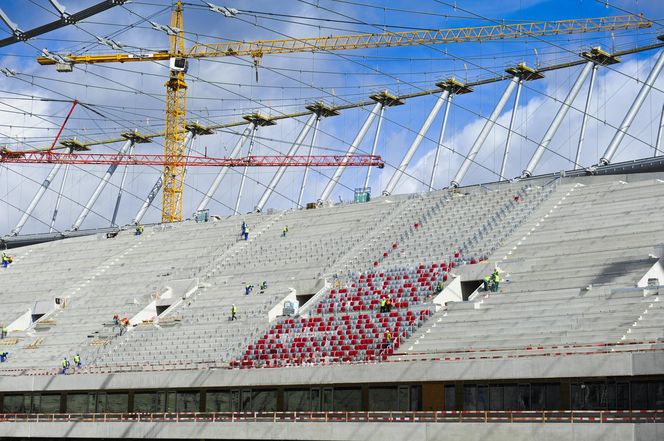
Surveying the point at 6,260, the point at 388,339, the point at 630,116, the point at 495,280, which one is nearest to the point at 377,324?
the point at 388,339

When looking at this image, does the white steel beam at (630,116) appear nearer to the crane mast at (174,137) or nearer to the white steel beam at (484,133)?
the white steel beam at (484,133)

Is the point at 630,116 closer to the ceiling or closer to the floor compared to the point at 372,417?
closer to the ceiling

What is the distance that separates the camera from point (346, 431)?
48.7m

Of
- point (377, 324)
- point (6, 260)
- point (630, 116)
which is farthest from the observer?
point (6, 260)

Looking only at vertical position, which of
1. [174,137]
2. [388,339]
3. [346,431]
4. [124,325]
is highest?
[174,137]

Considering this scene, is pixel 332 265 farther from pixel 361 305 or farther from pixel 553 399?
pixel 553 399

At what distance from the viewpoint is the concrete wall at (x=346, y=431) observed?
40.9m

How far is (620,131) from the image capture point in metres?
81.3

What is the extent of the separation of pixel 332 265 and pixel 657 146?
24.9 metres

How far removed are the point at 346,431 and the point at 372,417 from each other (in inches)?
52.5

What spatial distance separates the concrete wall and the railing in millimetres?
210

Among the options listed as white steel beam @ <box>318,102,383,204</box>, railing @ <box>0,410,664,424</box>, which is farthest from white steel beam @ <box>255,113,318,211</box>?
railing @ <box>0,410,664,424</box>

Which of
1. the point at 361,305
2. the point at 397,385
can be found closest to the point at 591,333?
the point at 397,385

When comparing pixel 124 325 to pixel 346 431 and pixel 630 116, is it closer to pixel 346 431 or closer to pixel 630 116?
pixel 346 431
